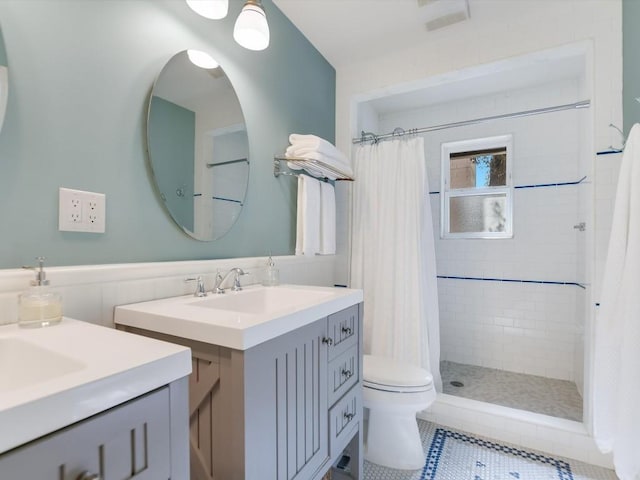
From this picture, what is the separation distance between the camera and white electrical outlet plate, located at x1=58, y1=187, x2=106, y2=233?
0.96 meters

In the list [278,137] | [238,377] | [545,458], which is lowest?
[545,458]

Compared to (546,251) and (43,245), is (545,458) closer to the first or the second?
(546,251)

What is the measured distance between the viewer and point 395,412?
1.65 metres

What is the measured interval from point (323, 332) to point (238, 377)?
1.34ft

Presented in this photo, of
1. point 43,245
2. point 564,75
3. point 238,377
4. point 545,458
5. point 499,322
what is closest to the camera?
point 238,377

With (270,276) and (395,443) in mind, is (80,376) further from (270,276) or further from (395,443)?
(395,443)

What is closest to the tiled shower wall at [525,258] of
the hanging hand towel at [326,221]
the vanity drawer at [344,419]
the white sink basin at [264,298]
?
the hanging hand towel at [326,221]

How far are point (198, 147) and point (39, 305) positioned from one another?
839 mm

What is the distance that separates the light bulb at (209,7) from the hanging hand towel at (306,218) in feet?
2.88

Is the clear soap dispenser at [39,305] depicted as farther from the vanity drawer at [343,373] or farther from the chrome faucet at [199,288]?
the vanity drawer at [343,373]

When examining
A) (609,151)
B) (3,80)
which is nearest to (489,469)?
(609,151)

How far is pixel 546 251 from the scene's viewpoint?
104 inches

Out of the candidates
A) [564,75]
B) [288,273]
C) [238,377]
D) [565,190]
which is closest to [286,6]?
[288,273]

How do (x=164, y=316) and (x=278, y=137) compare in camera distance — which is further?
(x=278, y=137)
